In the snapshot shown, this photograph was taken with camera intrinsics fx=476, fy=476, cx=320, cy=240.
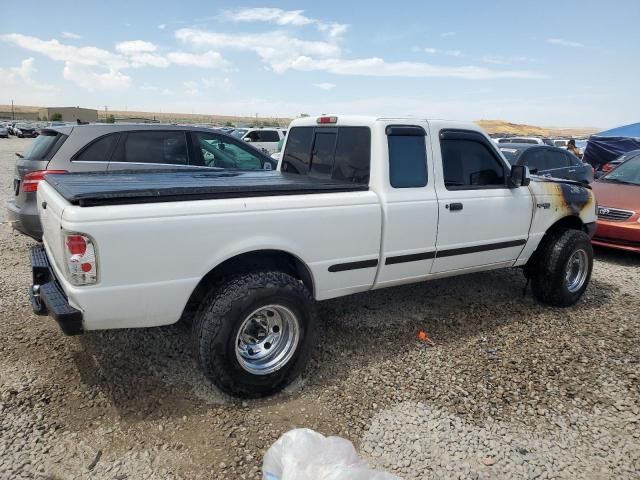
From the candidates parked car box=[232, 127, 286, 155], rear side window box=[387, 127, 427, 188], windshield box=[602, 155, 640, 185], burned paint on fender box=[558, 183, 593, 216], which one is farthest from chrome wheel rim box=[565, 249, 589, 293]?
parked car box=[232, 127, 286, 155]

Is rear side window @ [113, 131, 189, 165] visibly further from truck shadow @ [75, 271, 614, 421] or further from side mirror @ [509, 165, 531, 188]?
side mirror @ [509, 165, 531, 188]

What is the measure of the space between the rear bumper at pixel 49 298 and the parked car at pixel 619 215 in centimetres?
712

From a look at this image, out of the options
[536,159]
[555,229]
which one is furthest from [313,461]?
[536,159]

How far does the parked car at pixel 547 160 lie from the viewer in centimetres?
979

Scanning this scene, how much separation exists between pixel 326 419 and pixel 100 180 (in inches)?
94.0

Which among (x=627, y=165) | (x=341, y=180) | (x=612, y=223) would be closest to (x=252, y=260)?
(x=341, y=180)

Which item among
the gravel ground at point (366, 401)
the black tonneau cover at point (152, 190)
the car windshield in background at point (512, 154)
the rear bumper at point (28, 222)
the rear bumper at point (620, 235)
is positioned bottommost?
the gravel ground at point (366, 401)

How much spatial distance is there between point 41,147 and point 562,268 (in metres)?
6.12

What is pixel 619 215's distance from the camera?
711 cm

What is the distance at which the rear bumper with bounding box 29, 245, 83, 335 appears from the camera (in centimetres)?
263

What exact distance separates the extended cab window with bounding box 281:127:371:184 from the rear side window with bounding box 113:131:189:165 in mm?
2041

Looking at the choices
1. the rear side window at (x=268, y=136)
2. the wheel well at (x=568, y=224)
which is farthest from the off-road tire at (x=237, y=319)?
the rear side window at (x=268, y=136)

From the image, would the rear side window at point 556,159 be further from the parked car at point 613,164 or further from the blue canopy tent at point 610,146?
the blue canopy tent at point 610,146

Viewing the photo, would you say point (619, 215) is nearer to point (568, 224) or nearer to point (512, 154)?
point (568, 224)
